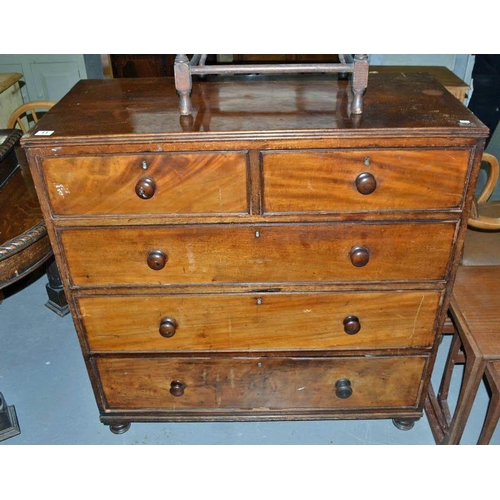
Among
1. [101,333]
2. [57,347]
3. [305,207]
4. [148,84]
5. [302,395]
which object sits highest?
[148,84]

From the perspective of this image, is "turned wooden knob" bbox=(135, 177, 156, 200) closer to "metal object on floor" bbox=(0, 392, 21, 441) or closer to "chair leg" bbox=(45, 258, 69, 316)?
"metal object on floor" bbox=(0, 392, 21, 441)

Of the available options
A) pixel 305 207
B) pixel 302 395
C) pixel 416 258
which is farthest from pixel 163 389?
pixel 416 258

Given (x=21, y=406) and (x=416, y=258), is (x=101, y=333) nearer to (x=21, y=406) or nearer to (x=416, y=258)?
(x=21, y=406)

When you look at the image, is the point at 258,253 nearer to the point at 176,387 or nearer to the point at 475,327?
the point at 176,387

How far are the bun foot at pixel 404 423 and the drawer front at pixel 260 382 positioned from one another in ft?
0.45

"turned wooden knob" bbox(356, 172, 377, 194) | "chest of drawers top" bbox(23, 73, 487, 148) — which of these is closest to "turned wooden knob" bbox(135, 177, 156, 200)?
"chest of drawers top" bbox(23, 73, 487, 148)

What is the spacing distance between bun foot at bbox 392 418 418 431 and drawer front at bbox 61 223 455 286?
0.80 meters

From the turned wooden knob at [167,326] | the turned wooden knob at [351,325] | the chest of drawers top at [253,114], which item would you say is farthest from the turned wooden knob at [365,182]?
the turned wooden knob at [167,326]

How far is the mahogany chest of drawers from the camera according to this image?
1.68 metres

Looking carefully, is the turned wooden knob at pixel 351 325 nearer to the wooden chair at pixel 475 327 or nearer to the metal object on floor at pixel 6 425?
the wooden chair at pixel 475 327

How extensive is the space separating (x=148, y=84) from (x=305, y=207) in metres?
0.87

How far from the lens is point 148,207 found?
1779mm

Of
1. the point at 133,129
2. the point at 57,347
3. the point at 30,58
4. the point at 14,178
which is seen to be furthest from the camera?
the point at 30,58

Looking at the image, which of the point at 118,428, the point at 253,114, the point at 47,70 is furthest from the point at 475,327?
the point at 47,70
